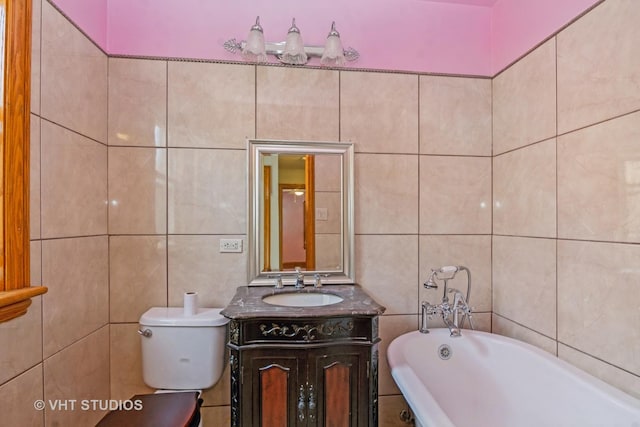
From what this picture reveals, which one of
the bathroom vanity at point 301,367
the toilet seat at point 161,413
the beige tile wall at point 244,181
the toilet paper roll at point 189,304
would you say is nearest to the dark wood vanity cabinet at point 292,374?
the bathroom vanity at point 301,367

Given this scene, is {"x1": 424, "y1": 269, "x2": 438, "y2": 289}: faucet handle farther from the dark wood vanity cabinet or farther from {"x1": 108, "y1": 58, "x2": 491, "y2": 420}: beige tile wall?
the dark wood vanity cabinet

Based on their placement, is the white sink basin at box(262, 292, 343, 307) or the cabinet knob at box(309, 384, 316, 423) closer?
the cabinet knob at box(309, 384, 316, 423)

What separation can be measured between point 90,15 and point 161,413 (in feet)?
6.21

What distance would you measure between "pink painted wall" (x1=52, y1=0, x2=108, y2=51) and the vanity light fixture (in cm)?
64

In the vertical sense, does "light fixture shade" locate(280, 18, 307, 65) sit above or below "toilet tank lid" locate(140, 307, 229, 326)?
above

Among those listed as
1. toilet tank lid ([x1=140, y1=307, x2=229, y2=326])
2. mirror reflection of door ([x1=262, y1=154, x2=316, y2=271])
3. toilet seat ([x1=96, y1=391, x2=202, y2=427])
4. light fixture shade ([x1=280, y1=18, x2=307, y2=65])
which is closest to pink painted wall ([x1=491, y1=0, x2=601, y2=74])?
light fixture shade ([x1=280, y1=18, x2=307, y2=65])

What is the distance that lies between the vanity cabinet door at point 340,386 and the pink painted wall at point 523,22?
1.78 meters

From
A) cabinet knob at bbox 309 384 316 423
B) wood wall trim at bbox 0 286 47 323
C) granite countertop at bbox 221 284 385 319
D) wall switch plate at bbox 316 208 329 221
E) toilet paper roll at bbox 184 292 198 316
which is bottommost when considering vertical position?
cabinet knob at bbox 309 384 316 423

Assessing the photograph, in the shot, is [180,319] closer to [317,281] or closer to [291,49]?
[317,281]

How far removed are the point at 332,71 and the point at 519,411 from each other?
2.02 meters

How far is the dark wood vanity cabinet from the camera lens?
1381 millimetres

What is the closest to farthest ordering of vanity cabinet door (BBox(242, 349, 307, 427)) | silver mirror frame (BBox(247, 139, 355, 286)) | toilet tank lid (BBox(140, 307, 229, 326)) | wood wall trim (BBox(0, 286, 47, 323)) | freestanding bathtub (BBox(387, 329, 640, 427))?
wood wall trim (BBox(0, 286, 47, 323)), freestanding bathtub (BBox(387, 329, 640, 427)), vanity cabinet door (BBox(242, 349, 307, 427)), toilet tank lid (BBox(140, 307, 229, 326)), silver mirror frame (BBox(247, 139, 355, 286))

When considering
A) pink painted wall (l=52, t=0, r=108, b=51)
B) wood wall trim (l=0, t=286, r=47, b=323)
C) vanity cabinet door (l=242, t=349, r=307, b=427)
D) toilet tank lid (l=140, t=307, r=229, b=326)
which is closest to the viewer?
wood wall trim (l=0, t=286, r=47, b=323)

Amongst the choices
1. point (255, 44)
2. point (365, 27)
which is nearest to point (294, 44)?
point (255, 44)
